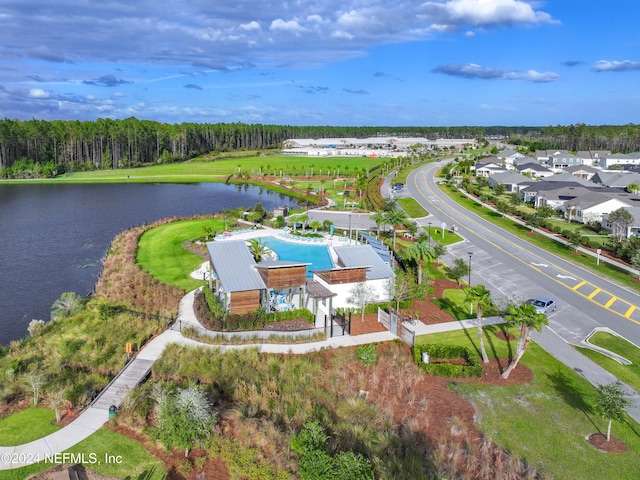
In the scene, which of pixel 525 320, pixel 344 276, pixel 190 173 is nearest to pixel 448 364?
pixel 525 320

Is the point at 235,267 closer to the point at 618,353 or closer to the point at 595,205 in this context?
the point at 618,353

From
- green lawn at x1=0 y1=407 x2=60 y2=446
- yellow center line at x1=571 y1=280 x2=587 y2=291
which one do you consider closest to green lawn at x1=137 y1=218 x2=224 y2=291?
green lawn at x1=0 y1=407 x2=60 y2=446


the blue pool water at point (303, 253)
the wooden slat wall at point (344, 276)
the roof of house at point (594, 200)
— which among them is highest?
the roof of house at point (594, 200)

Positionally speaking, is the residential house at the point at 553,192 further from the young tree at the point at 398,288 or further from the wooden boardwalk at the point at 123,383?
the wooden boardwalk at the point at 123,383


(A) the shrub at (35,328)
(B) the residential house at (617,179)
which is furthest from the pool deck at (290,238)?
(B) the residential house at (617,179)

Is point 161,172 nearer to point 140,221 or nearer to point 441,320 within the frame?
point 140,221
